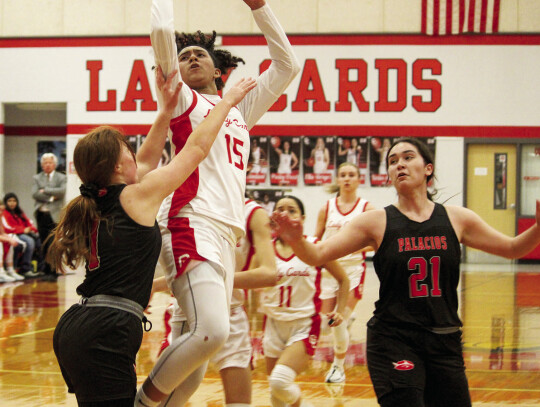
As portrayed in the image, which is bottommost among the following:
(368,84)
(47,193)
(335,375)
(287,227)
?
(335,375)

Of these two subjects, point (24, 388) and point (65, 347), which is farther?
point (24, 388)

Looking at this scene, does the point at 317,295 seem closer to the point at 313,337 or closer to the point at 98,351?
the point at 313,337

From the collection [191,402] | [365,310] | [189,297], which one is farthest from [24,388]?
[365,310]

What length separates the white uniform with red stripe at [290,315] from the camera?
5105 millimetres

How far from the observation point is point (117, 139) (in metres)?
3.17

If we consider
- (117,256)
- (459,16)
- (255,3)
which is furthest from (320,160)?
(117,256)

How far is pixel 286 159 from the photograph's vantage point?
17812 mm

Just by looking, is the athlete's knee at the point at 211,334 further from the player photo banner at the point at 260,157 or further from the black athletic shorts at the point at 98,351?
the player photo banner at the point at 260,157

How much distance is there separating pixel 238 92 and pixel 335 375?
313 cm

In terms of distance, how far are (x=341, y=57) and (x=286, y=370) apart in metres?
13.8

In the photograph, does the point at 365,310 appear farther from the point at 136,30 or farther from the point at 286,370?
the point at 136,30

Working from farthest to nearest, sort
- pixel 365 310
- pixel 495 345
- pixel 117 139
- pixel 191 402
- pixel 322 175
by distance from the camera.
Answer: pixel 322 175 < pixel 365 310 < pixel 495 345 < pixel 191 402 < pixel 117 139

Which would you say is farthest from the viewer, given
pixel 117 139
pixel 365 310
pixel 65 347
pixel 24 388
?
pixel 365 310

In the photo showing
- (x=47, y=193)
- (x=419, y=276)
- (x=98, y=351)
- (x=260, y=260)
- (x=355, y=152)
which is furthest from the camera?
(x=355, y=152)
